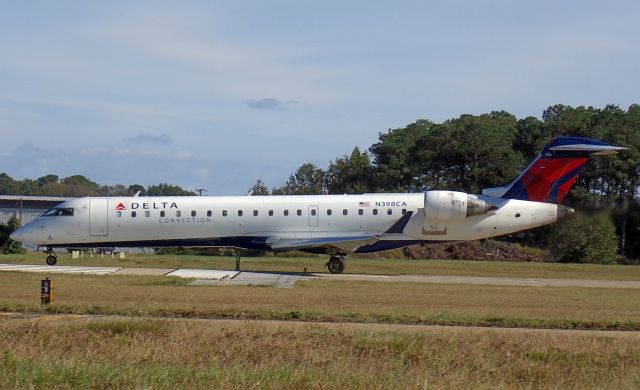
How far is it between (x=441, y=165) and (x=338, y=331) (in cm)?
5819

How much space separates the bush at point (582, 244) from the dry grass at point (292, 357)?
98.4ft

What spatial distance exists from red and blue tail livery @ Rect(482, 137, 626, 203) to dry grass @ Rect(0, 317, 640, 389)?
20622mm

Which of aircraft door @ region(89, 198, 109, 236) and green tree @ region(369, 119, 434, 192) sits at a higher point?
green tree @ region(369, 119, 434, 192)

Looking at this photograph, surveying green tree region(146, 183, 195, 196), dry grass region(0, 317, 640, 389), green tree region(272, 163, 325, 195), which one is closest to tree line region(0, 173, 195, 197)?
green tree region(146, 183, 195, 196)

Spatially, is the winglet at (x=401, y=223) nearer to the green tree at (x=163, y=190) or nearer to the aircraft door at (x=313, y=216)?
the aircraft door at (x=313, y=216)

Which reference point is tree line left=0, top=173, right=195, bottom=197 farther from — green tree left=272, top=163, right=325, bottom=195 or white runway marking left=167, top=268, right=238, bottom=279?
white runway marking left=167, top=268, right=238, bottom=279

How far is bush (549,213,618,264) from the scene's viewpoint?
1844 inches

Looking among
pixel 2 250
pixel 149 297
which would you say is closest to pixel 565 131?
pixel 2 250

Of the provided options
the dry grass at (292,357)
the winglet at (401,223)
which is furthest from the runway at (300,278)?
the dry grass at (292,357)

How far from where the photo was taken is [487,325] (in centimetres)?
1994

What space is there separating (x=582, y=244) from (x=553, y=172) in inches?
549

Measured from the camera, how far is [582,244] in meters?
50.1

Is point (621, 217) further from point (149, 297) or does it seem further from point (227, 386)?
point (227, 386)

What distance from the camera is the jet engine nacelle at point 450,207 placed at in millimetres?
36781
